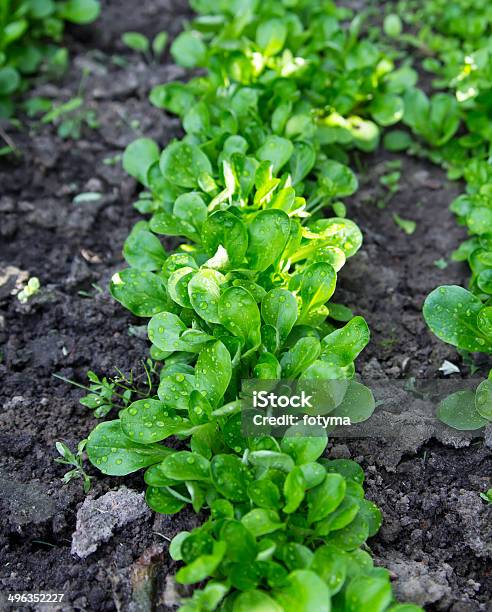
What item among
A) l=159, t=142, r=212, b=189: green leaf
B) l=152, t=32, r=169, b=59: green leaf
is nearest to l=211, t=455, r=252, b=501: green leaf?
l=159, t=142, r=212, b=189: green leaf

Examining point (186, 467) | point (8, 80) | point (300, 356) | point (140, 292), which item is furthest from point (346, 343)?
point (8, 80)

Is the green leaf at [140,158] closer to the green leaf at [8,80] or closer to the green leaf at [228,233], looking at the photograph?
the green leaf at [228,233]

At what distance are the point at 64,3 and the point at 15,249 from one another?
1.58 meters

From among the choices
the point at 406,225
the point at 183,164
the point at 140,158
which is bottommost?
the point at 406,225

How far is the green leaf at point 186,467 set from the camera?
5.91ft

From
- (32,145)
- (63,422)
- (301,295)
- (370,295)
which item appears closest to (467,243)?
(370,295)

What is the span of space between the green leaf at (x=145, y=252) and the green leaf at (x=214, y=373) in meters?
0.56

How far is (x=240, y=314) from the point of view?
203 centimetres

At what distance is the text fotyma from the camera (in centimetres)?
201

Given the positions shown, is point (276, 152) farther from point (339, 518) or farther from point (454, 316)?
point (339, 518)

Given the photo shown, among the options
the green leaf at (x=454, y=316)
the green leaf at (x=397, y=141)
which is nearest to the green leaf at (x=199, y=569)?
the green leaf at (x=454, y=316)

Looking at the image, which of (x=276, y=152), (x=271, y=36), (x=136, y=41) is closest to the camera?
(x=276, y=152)

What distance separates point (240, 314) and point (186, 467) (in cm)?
44

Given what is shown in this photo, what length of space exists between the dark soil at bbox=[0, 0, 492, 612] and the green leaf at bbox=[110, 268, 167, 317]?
0.62ft
